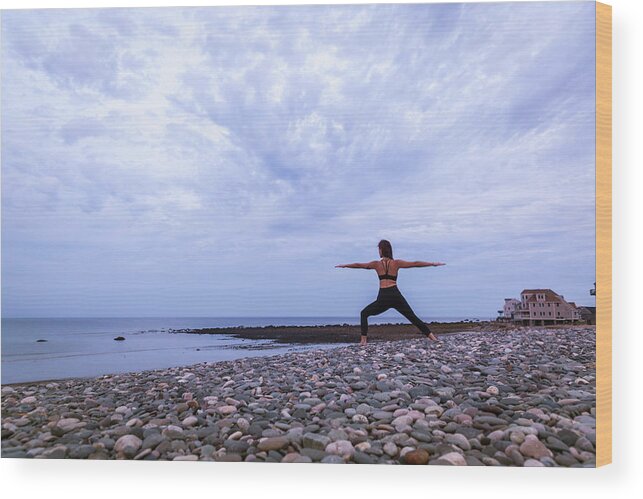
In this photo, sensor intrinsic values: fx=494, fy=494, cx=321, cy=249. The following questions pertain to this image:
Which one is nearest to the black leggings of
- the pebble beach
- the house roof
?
the pebble beach

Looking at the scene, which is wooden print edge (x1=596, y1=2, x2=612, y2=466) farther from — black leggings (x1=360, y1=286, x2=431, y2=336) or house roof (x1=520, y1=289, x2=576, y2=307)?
black leggings (x1=360, y1=286, x2=431, y2=336)

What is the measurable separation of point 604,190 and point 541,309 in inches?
48.6

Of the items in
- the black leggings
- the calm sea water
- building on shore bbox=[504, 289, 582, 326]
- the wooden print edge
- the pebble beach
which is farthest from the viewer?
the black leggings

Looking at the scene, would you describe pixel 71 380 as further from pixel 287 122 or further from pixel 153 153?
pixel 287 122

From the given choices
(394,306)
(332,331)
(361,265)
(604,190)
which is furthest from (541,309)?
(332,331)

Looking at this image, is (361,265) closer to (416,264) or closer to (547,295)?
(416,264)

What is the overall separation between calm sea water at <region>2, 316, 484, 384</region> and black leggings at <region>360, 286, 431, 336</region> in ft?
0.31

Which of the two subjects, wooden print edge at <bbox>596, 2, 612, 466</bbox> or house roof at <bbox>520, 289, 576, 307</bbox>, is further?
house roof at <bbox>520, 289, 576, 307</bbox>

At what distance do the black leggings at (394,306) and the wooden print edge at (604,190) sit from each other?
5.07 ft

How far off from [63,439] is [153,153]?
9.01ft

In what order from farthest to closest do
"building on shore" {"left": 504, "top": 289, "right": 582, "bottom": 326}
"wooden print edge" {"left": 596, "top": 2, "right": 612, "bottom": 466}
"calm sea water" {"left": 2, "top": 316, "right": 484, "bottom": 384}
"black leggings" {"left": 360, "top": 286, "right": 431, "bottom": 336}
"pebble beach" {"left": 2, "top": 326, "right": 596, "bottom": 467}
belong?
1. "black leggings" {"left": 360, "top": 286, "right": 431, "bottom": 336}
2. "calm sea water" {"left": 2, "top": 316, "right": 484, "bottom": 384}
3. "building on shore" {"left": 504, "top": 289, "right": 582, "bottom": 326}
4. "wooden print edge" {"left": 596, "top": 2, "right": 612, "bottom": 466}
5. "pebble beach" {"left": 2, "top": 326, "right": 596, "bottom": 467}

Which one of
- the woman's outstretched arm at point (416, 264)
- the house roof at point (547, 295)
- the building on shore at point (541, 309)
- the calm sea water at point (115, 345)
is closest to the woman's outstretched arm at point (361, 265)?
the woman's outstretched arm at point (416, 264)

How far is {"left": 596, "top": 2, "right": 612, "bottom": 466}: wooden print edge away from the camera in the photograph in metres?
4.39

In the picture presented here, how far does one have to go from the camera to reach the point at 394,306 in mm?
4918
